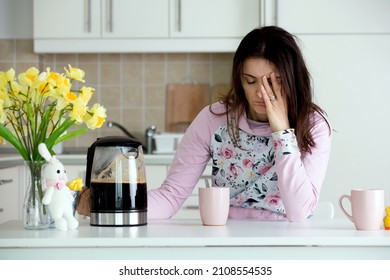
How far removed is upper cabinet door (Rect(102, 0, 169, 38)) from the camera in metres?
4.10

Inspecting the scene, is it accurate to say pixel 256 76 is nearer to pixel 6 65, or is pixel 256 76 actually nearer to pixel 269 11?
pixel 269 11

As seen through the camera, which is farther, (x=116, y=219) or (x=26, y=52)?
(x=26, y=52)

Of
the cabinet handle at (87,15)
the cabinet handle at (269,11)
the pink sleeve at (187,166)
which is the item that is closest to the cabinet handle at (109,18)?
the cabinet handle at (87,15)

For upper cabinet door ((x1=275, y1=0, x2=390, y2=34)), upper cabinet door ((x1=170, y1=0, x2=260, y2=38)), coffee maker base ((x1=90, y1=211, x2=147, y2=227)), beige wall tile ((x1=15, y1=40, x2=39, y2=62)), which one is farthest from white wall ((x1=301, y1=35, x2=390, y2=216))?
coffee maker base ((x1=90, y1=211, x2=147, y2=227))

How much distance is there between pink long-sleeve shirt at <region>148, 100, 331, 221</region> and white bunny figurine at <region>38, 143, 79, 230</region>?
15.0 inches

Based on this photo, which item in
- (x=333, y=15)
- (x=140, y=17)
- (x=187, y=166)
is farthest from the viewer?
(x=140, y=17)

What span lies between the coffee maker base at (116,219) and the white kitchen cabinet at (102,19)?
7.72 ft

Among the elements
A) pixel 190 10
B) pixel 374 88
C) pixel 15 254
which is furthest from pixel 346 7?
pixel 15 254

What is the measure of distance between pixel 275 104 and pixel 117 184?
55cm

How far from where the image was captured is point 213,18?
4.08 meters

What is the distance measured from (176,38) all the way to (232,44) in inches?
12.4

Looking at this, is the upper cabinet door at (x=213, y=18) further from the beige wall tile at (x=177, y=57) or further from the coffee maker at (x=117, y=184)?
the coffee maker at (x=117, y=184)

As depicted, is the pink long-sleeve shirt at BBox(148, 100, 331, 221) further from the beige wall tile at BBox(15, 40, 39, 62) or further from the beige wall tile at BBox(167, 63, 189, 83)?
the beige wall tile at BBox(15, 40, 39, 62)

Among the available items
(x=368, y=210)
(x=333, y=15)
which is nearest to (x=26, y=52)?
(x=333, y=15)
